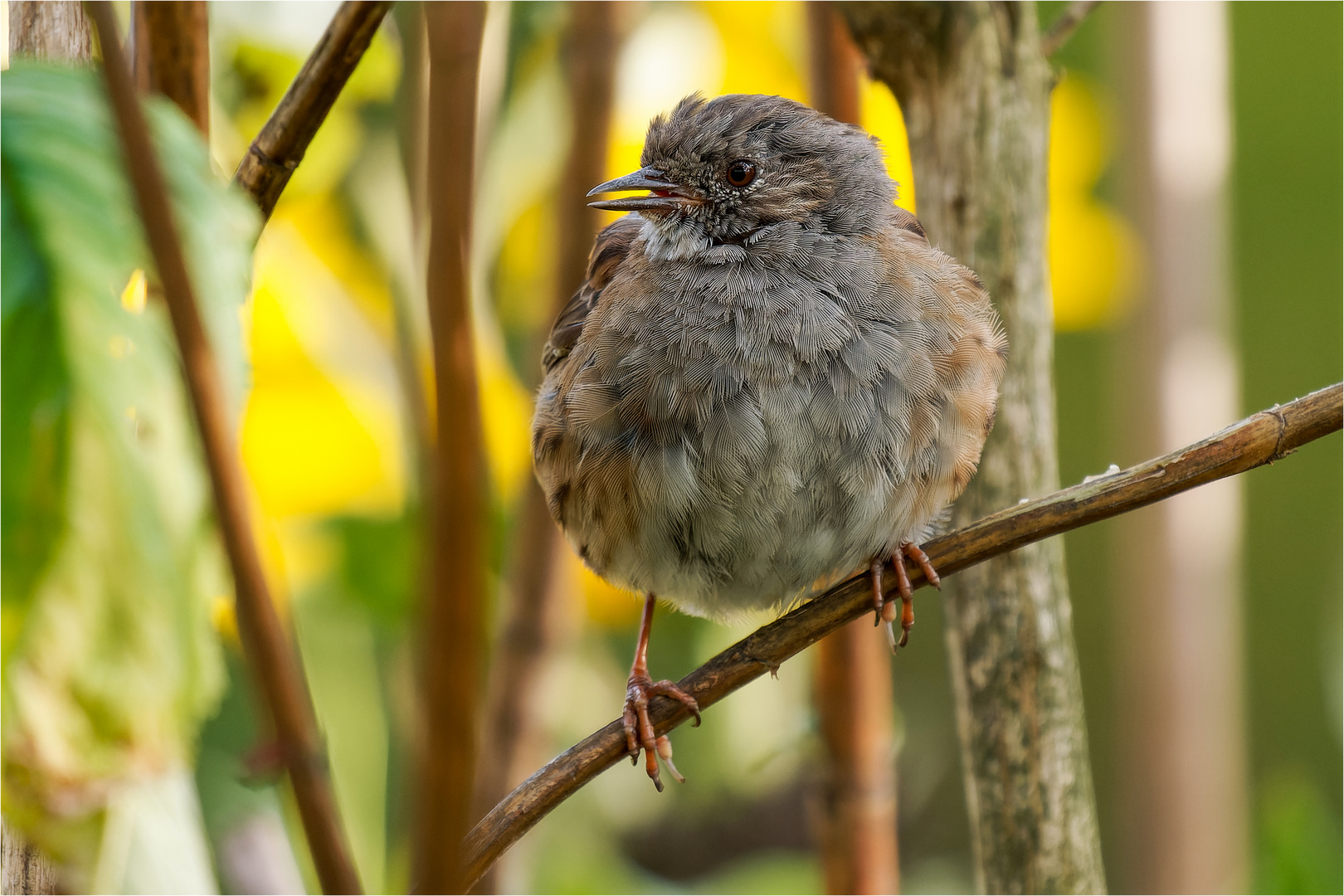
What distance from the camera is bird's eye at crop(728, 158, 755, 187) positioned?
2.33 meters

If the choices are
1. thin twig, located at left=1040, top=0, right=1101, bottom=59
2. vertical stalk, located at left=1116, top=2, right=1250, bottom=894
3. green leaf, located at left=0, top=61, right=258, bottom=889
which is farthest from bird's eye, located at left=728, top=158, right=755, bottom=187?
green leaf, located at left=0, top=61, right=258, bottom=889

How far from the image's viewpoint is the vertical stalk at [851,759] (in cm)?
200

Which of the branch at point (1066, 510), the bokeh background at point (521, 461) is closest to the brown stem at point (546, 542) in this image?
the bokeh background at point (521, 461)

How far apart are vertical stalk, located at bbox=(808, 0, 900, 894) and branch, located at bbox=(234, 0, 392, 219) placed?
1.00 meters

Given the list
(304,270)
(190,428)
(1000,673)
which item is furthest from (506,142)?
(190,428)

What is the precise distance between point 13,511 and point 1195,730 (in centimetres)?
272

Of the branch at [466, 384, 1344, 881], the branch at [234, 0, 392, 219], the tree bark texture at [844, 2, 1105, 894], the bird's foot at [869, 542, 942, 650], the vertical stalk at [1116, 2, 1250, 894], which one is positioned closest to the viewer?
the branch at [234, 0, 392, 219]

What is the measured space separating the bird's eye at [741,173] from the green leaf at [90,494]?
171cm

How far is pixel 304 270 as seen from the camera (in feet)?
7.96

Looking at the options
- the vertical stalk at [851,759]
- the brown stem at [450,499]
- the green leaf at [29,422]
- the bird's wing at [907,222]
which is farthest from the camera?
the bird's wing at [907,222]

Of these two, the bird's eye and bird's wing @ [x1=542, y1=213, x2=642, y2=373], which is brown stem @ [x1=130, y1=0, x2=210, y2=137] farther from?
the bird's eye

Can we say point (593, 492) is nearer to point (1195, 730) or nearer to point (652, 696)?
point (652, 696)

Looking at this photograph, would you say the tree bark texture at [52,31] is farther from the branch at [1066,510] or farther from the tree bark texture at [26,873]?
the branch at [1066,510]

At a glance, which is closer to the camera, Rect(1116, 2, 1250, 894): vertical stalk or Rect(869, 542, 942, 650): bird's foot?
Rect(869, 542, 942, 650): bird's foot
